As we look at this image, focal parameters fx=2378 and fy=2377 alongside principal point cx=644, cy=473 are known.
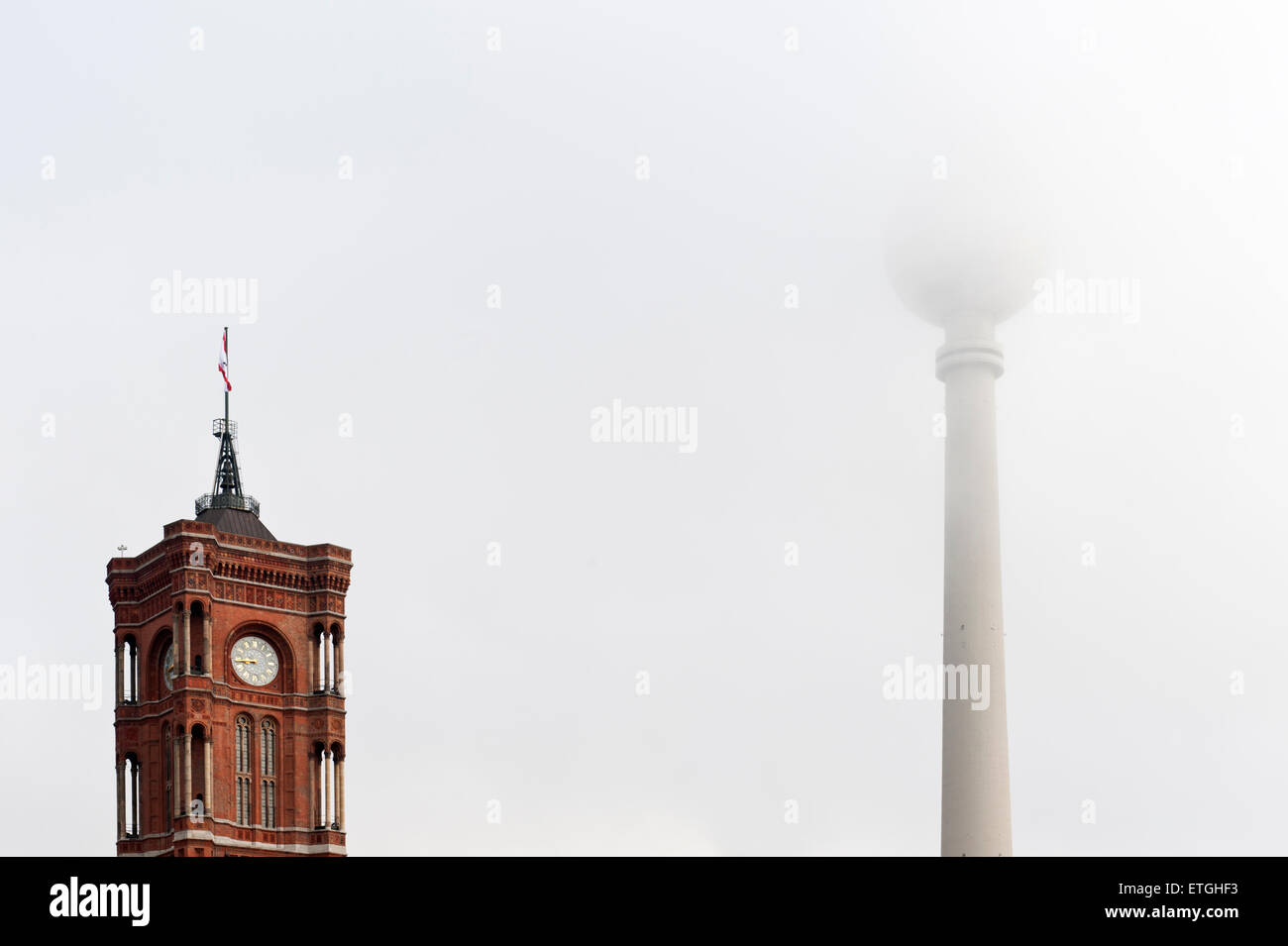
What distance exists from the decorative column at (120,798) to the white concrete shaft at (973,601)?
62370mm

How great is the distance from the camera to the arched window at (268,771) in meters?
159

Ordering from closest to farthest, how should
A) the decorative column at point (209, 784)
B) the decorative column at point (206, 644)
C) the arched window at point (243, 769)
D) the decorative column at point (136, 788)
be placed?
the decorative column at point (209, 784) → the decorative column at point (206, 644) → the arched window at point (243, 769) → the decorative column at point (136, 788)

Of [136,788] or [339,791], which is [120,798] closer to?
[136,788]

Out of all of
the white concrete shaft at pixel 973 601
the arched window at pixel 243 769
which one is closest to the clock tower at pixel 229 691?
the arched window at pixel 243 769

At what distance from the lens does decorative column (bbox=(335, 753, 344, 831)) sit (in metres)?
160

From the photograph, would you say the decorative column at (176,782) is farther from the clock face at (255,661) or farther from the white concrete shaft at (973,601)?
the white concrete shaft at (973,601)

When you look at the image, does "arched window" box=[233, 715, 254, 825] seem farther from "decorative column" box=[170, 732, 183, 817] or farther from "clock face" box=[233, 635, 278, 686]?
"decorative column" box=[170, 732, 183, 817]

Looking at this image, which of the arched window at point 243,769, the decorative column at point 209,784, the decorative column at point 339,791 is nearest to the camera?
the decorative column at point 209,784

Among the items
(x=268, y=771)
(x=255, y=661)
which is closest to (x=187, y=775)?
(x=268, y=771)

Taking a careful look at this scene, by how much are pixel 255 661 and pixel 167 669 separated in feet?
19.3
